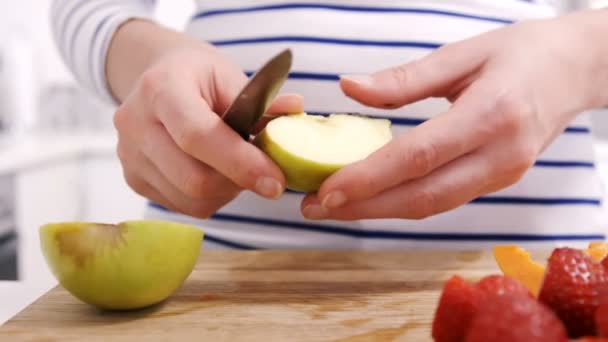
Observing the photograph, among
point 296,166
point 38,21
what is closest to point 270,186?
point 296,166

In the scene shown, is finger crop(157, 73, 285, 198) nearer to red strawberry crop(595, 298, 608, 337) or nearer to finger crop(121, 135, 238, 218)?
finger crop(121, 135, 238, 218)

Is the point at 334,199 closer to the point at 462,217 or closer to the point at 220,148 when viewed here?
the point at 220,148

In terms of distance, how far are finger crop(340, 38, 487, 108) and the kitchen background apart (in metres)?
0.77

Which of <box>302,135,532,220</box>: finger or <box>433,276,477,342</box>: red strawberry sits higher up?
<box>302,135,532,220</box>: finger

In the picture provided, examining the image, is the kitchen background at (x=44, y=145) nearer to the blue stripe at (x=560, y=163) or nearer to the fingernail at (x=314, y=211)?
the fingernail at (x=314, y=211)

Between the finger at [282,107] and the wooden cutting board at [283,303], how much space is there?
17 centimetres

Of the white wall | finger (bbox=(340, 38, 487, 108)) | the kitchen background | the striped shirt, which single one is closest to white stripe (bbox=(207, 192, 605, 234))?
the striped shirt

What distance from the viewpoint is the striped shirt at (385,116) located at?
82 cm

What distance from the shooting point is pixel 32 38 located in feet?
7.80

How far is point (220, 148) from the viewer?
57cm

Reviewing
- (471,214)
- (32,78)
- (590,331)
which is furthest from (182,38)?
(32,78)

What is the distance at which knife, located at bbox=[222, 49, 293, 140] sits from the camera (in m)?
0.52

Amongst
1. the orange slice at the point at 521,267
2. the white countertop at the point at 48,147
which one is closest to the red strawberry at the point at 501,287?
the orange slice at the point at 521,267

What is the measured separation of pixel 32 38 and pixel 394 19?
6.30 feet
